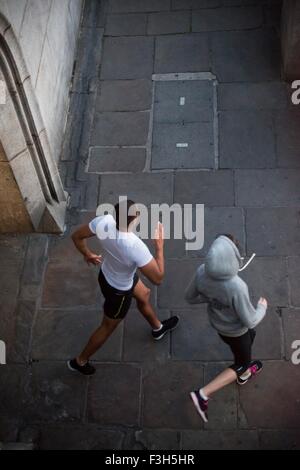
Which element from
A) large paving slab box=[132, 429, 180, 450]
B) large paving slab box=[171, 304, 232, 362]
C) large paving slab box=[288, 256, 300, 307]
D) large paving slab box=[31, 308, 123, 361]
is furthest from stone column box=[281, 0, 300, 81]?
large paving slab box=[132, 429, 180, 450]

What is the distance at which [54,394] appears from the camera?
4840 millimetres

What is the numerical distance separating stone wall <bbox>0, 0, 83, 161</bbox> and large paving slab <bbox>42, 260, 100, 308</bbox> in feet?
4.94

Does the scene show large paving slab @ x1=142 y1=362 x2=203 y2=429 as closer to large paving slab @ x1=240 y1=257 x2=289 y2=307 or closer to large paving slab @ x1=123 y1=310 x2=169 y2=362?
large paving slab @ x1=123 y1=310 x2=169 y2=362

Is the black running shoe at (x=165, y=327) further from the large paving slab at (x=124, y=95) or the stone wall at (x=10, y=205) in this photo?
the large paving slab at (x=124, y=95)

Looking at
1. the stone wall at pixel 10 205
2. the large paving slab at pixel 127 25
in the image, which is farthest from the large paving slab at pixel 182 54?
the stone wall at pixel 10 205

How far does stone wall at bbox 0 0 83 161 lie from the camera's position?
5.19 meters

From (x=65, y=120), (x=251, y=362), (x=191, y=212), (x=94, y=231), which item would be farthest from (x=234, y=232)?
(x=65, y=120)

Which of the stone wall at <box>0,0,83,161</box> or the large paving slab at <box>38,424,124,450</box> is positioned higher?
the stone wall at <box>0,0,83,161</box>

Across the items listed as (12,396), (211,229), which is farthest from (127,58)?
(12,396)

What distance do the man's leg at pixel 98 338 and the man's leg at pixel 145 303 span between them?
0.25 metres

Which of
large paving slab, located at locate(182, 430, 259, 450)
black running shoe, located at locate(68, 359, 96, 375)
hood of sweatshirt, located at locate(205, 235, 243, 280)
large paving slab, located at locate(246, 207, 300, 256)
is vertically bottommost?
large paving slab, located at locate(182, 430, 259, 450)

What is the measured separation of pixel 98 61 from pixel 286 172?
122 inches

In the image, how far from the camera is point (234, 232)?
564 cm

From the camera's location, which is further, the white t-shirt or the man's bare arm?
the man's bare arm
